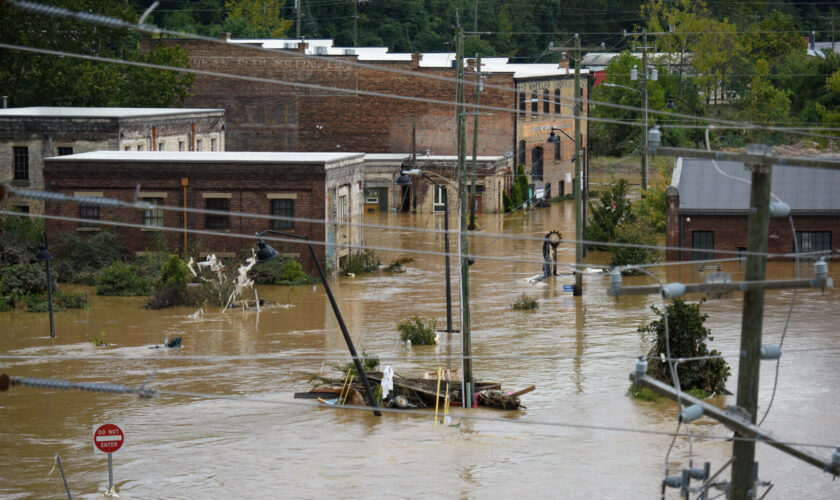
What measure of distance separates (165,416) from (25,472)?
432 cm

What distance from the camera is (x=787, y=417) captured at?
24453 mm

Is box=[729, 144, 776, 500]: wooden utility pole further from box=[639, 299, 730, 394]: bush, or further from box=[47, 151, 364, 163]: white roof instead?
box=[47, 151, 364, 163]: white roof

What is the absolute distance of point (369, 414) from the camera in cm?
2542

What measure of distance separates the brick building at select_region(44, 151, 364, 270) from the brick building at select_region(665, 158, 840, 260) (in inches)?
529

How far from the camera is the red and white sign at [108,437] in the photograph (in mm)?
18391

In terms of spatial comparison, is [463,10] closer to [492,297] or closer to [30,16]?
[30,16]

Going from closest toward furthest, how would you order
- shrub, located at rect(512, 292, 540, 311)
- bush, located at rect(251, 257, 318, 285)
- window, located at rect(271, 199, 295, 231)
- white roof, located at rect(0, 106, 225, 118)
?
shrub, located at rect(512, 292, 540, 311) < bush, located at rect(251, 257, 318, 285) < window, located at rect(271, 199, 295, 231) < white roof, located at rect(0, 106, 225, 118)

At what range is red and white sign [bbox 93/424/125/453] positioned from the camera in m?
18.4

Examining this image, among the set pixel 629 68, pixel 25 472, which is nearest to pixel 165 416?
pixel 25 472

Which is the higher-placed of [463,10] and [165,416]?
[463,10]

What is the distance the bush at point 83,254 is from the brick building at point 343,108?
24.4 metres

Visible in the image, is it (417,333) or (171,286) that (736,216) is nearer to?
(417,333)

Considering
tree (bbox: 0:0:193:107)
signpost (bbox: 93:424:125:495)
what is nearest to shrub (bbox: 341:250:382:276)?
tree (bbox: 0:0:193:107)

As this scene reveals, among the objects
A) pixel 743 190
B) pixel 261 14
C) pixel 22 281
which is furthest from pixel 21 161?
pixel 261 14
